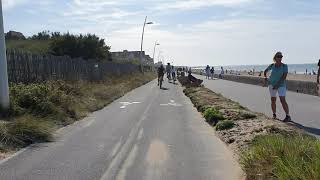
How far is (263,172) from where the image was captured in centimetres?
742

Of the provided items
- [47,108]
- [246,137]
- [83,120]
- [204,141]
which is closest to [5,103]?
[47,108]

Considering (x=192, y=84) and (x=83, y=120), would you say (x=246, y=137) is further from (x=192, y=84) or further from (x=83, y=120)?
(x=192, y=84)

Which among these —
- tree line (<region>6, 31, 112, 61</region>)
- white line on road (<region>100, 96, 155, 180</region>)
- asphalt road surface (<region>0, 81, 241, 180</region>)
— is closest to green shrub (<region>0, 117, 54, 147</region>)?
asphalt road surface (<region>0, 81, 241, 180</region>)

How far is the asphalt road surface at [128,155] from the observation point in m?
8.63

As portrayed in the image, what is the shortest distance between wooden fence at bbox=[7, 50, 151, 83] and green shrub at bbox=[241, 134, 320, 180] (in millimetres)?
11774

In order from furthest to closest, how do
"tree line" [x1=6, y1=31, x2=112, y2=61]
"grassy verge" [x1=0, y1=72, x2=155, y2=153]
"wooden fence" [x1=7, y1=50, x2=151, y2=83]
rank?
"tree line" [x1=6, y1=31, x2=112, y2=61]
"wooden fence" [x1=7, y1=50, x2=151, y2=83]
"grassy verge" [x1=0, y1=72, x2=155, y2=153]

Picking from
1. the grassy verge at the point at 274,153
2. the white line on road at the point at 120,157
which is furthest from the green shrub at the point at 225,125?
the white line on road at the point at 120,157

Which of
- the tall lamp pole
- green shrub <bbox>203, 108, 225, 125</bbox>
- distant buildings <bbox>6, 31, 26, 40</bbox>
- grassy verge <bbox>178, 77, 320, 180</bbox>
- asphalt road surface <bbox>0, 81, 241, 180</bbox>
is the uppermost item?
distant buildings <bbox>6, 31, 26, 40</bbox>

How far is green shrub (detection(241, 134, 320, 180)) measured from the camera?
638cm

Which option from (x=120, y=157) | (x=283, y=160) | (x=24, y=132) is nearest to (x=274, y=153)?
(x=283, y=160)

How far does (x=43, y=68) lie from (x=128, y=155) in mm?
12967

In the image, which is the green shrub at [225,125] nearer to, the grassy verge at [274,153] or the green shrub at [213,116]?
the grassy verge at [274,153]

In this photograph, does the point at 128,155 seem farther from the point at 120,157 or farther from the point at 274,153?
the point at 274,153

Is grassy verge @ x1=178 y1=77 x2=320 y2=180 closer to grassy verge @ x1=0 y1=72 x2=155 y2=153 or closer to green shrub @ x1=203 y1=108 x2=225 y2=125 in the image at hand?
green shrub @ x1=203 y1=108 x2=225 y2=125
